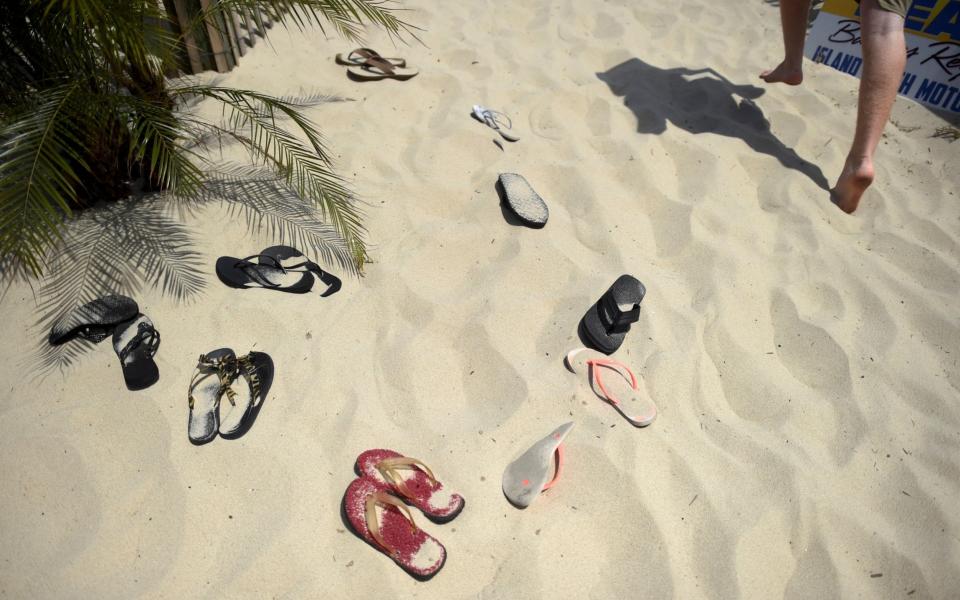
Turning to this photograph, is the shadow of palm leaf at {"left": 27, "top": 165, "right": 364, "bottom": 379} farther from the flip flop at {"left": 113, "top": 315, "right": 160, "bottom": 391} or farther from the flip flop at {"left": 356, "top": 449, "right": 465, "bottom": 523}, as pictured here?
the flip flop at {"left": 356, "top": 449, "right": 465, "bottom": 523}

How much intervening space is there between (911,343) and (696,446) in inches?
42.7

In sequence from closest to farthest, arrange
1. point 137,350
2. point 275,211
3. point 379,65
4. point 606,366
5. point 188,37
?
point 137,350 → point 606,366 → point 275,211 → point 188,37 → point 379,65

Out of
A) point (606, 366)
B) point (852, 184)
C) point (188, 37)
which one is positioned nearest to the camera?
point (606, 366)

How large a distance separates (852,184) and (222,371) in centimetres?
283

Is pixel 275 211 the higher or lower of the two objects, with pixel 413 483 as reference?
higher

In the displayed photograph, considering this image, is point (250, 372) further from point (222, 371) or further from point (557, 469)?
point (557, 469)

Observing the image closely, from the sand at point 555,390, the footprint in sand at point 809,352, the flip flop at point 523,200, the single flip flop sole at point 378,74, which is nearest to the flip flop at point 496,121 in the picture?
the sand at point 555,390

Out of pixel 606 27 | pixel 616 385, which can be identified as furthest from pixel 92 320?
pixel 606 27

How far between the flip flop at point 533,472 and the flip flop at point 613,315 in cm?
40

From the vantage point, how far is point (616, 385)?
1.71 m

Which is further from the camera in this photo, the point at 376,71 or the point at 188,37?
the point at 376,71

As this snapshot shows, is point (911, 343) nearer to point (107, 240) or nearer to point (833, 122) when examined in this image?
point (833, 122)

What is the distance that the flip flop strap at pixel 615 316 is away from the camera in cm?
183

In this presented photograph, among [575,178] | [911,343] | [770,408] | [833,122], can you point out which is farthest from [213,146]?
[833,122]
